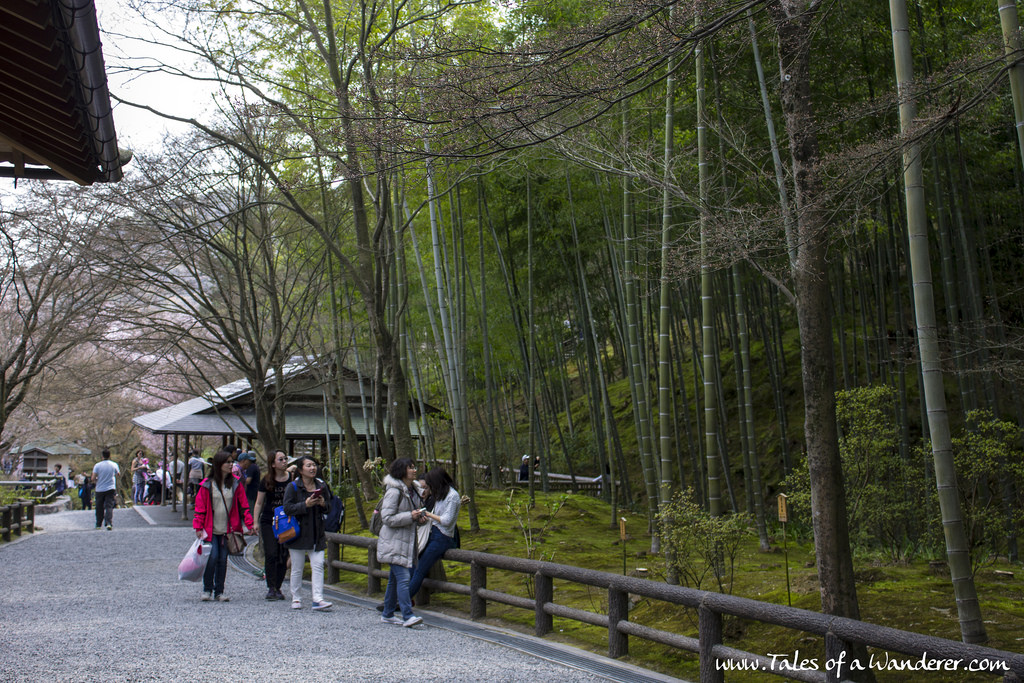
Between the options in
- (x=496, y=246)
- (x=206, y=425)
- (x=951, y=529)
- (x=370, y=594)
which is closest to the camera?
(x=951, y=529)

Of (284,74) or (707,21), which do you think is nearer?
(707,21)

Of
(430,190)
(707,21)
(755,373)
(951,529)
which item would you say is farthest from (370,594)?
(755,373)

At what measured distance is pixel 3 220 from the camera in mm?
8258

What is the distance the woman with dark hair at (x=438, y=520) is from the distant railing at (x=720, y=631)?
16 centimetres

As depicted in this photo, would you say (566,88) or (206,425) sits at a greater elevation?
(566,88)

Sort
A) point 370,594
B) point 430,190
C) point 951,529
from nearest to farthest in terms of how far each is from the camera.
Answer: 1. point 951,529
2. point 370,594
3. point 430,190

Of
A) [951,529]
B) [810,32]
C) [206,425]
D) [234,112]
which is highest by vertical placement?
[234,112]

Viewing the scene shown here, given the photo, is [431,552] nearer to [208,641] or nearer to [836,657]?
[208,641]

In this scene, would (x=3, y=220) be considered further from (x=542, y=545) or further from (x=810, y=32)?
(x=810, y=32)

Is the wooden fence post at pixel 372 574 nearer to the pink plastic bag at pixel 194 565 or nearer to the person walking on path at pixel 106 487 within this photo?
the pink plastic bag at pixel 194 565

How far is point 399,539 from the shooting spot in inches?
196

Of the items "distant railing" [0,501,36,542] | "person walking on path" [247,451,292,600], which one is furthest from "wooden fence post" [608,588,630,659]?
"distant railing" [0,501,36,542]

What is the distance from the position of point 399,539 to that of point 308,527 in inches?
34.6

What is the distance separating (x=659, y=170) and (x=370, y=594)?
13.6 ft
